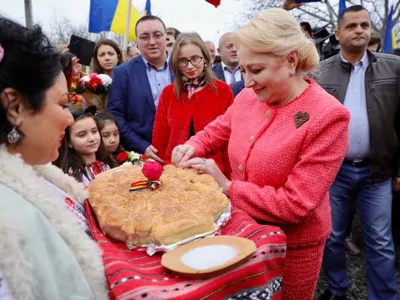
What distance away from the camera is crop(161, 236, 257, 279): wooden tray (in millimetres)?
994

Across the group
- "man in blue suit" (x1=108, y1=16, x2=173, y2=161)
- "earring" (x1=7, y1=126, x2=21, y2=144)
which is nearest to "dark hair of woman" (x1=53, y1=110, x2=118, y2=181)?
"man in blue suit" (x1=108, y1=16, x2=173, y2=161)

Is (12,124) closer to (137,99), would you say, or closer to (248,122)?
(248,122)

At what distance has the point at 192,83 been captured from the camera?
125 inches

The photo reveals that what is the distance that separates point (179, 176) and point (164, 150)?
5.70 feet

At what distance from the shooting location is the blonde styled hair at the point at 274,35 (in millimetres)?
1530

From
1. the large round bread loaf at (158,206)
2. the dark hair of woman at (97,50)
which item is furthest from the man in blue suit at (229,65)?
the large round bread loaf at (158,206)

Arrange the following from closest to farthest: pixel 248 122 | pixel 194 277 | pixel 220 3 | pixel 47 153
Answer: pixel 194 277, pixel 47 153, pixel 248 122, pixel 220 3

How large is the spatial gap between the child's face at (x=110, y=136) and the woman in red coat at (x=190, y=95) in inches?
19.5

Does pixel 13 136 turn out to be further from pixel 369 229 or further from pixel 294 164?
pixel 369 229

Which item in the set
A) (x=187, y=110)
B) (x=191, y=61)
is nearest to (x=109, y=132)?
(x=187, y=110)

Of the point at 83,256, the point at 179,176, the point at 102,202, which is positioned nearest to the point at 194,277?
the point at 83,256

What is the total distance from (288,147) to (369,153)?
1685 mm

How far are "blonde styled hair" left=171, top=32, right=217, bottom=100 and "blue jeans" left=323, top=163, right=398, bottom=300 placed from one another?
1.36 metres

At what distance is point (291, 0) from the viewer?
4.61 meters
